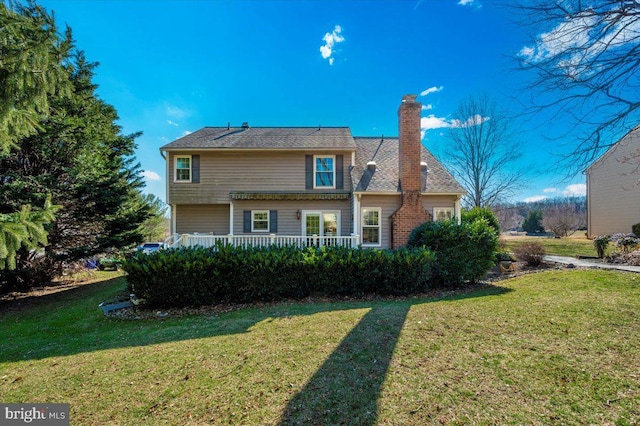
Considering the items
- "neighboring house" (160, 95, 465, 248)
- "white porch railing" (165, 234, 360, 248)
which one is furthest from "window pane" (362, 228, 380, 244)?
"white porch railing" (165, 234, 360, 248)

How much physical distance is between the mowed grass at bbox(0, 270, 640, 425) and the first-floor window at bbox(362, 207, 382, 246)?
5501 millimetres

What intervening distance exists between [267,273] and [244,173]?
691 cm

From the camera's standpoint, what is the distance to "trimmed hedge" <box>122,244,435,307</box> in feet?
21.9

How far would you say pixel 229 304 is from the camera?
686 cm

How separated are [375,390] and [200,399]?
1.86 m

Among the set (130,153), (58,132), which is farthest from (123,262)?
(130,153)

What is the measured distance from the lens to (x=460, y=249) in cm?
789

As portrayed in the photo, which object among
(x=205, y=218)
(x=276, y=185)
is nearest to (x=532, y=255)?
(x=276, y=185)

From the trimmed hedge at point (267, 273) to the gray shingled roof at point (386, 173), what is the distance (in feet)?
14.9

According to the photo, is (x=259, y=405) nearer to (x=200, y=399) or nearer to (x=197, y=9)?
(x=200, y=399)

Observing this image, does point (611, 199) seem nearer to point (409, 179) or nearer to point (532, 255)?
point (532, 255)

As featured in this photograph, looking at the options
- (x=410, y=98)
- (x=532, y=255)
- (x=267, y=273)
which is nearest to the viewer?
(x=267, y=273)

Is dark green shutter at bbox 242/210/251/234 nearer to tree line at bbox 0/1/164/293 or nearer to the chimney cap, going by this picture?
tree line at bbox 0/1/164/293

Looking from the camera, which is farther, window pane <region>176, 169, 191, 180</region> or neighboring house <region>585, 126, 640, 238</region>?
neighboring house <region>585, 126, 640, 238</region>
